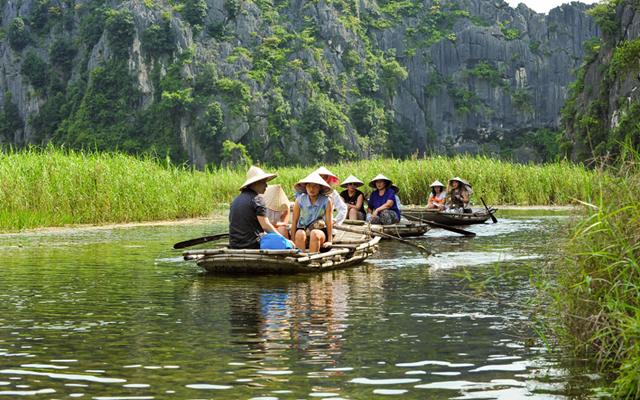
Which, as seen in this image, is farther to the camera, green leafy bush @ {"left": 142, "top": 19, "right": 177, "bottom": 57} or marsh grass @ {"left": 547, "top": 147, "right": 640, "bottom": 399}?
green leafy bush @ {"left": 142, "top": 19, "right": 177, "bottom": 57}

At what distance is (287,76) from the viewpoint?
73375 millimetres

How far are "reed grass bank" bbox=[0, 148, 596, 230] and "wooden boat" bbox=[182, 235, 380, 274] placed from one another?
463cm

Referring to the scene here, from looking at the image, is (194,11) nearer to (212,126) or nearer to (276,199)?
(212,126)

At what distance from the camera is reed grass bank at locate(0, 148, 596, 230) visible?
14773mm

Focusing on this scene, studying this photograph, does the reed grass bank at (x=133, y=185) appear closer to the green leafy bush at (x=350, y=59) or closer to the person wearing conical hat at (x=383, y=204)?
the person wearing conical hat at (x=383, y=204)

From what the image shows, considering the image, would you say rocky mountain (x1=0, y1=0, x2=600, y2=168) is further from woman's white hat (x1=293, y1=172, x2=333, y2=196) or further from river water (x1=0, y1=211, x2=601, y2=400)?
river water (x1=0, y1=211, x2=601, y2=400)

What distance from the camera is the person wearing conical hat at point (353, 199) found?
13625 mm

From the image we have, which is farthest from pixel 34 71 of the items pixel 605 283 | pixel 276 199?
pixel 605 283

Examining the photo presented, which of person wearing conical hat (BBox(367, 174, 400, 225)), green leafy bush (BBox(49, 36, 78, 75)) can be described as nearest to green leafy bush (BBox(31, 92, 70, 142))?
green leafy bush (BBox(49, 36, 78, 75))

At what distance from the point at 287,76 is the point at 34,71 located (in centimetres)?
2549

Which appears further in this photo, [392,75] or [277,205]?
[392,75]

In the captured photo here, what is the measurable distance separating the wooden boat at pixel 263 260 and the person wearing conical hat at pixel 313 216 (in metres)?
0.28

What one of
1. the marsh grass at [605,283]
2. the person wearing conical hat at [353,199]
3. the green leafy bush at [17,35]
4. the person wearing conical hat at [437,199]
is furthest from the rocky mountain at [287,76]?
the marsh grass at [605,283]

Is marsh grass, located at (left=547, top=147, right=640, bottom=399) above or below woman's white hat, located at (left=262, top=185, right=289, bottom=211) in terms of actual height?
below
